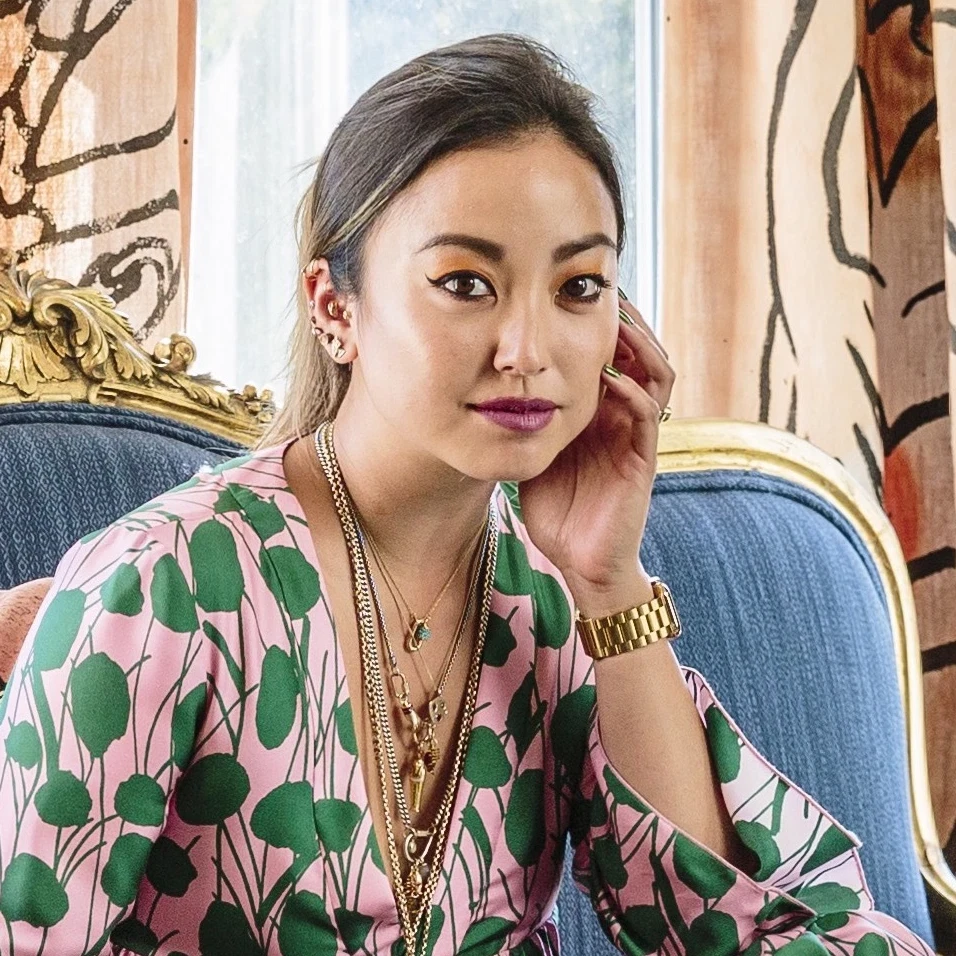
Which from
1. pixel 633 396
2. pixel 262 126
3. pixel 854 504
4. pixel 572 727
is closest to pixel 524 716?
pixel 572 727

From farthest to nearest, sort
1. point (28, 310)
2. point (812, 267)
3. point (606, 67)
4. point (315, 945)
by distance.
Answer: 1. point (606, 67)
2. point (812, 267)
3. point (28, 310)
4. point (315, 945)

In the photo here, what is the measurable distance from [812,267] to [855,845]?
1.07 metres

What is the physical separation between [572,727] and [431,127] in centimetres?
46

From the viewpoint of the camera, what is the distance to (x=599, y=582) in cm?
107

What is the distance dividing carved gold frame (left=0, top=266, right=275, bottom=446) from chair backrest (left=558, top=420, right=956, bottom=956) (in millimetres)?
447

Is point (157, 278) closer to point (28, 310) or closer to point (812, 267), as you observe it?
point (28, 310)

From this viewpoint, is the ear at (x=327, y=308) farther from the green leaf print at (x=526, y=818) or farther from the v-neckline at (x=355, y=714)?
the green leaf print at (x=526, y=818)

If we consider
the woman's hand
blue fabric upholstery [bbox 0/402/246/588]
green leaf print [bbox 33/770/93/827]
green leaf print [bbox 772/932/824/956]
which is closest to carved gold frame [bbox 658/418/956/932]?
the woman's hand

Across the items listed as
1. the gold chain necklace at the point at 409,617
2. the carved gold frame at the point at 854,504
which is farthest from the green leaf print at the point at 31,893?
the carved gold frame at the point at 854,504

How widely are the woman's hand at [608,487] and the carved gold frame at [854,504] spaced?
440 mm

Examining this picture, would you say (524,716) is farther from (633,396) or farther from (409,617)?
(633,396)

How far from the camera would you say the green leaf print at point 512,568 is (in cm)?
113

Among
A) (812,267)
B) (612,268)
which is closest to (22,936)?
(612,268)

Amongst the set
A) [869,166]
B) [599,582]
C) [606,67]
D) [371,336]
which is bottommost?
[599,582]
